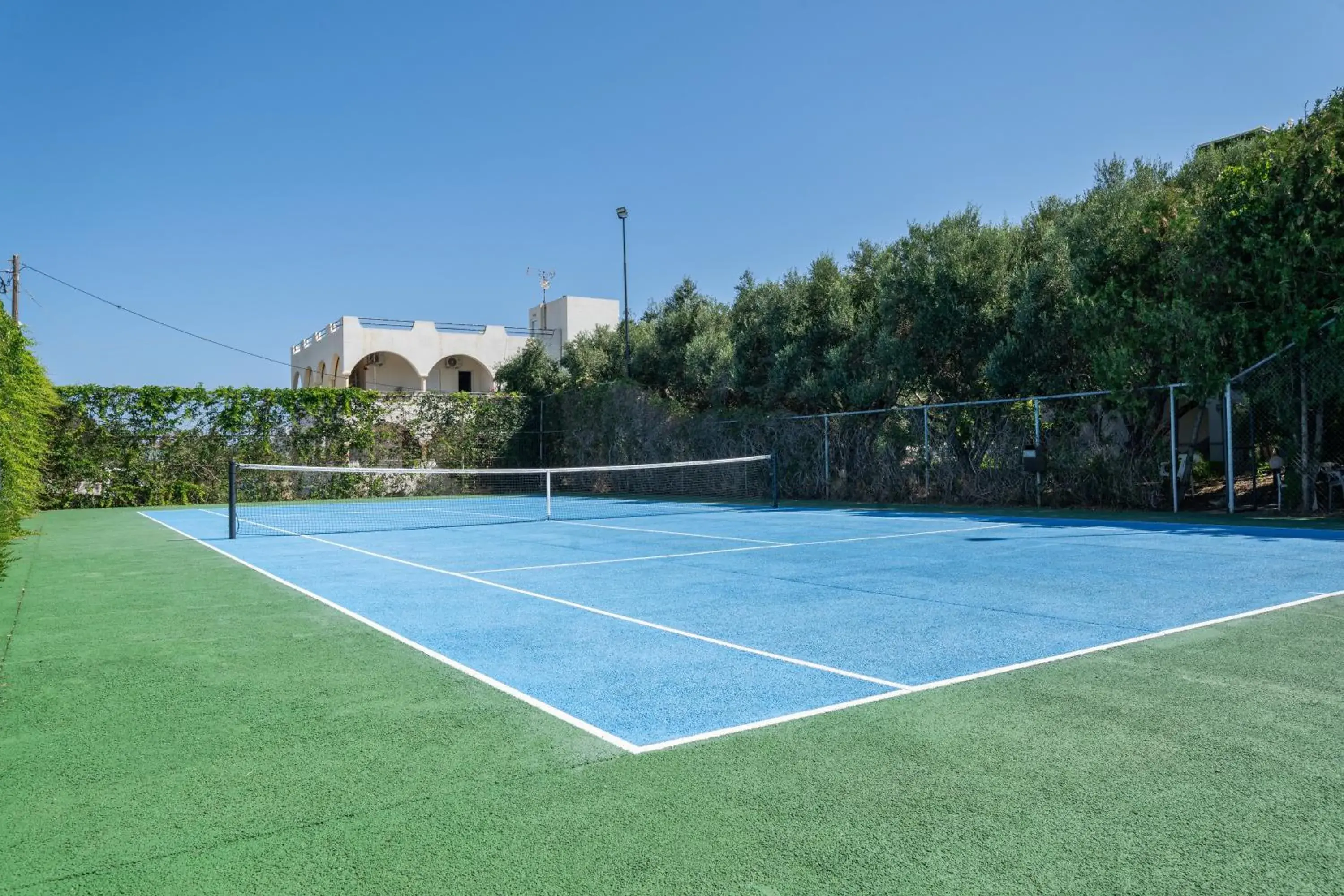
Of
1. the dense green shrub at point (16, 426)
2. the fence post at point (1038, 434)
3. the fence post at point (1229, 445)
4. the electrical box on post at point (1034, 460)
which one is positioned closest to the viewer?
the dense green shrub at point (16, 426)

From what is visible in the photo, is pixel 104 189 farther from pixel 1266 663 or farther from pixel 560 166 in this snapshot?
pixel 1266 663

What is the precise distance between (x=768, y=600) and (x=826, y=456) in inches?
556

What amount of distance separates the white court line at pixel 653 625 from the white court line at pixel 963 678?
0.67 ft

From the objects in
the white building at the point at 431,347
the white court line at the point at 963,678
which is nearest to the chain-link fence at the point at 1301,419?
the white court line at the point at 963,678

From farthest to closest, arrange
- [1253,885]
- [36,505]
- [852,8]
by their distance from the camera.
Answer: [36,505], [852,8], [1253,885]

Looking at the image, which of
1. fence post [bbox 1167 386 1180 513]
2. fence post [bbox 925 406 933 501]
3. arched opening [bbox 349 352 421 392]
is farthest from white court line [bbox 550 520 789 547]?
arched opening [bbox 349 352 421 392]

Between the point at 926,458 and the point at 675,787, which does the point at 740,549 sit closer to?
the point at 675,787

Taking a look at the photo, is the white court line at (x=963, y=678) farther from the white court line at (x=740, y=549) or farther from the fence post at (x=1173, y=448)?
the fence post at (x=1173, y=448)

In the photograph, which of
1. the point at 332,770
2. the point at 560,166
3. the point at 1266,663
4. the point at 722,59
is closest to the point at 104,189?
the point at 560,166

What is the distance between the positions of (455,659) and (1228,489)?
13784 millimetres

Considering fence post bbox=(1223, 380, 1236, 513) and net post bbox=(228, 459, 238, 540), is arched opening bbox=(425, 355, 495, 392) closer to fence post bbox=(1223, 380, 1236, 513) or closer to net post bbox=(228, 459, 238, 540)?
net post bbox=(228, 459, 238, 540)

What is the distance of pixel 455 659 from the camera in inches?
205

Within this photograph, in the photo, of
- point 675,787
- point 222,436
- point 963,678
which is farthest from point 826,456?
point 675,787

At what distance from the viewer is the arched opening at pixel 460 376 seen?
48438 mm
